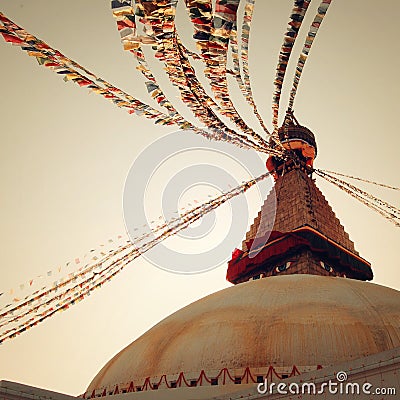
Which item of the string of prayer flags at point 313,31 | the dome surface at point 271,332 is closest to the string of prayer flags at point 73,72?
the string of prayer flags at point 313,31

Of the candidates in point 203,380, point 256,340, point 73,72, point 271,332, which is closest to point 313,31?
point 73,72

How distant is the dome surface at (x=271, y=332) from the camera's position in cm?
763

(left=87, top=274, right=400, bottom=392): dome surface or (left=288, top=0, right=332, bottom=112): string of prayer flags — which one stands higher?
(left=288, top=0, right=332, bottom=112): string of prayer flags

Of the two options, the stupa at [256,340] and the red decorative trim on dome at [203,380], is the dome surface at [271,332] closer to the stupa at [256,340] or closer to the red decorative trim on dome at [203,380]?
the stupa at [256,340]

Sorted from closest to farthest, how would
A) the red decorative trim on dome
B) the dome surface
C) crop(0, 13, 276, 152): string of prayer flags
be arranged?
crop(0, 13, 276, 152): string of prayer flags
the red decorative trim on dome
the dome surface

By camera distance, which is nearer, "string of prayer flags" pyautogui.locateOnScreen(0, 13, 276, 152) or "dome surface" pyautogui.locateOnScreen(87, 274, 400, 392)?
"string of prayer flags" pyautogui.locateOnScreen(0, 13, 276, 152)

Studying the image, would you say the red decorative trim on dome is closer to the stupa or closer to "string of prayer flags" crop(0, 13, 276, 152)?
the stupa

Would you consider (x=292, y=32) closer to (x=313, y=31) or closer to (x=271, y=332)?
(x=313, y=31)

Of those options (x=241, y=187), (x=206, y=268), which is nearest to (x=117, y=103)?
(x=206, y=268)

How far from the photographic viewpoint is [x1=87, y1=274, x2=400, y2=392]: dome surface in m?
7.63

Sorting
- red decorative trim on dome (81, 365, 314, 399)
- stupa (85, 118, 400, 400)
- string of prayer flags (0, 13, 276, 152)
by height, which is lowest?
red decorative trim on dome (81, 365, 314, 399)

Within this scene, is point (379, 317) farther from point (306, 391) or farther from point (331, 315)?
point (306, 391)

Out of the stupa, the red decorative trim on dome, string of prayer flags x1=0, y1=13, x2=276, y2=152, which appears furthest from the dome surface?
string of prayer flags x1=0, y1=13, x2=276, y2=152

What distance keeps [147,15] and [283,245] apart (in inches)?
447
